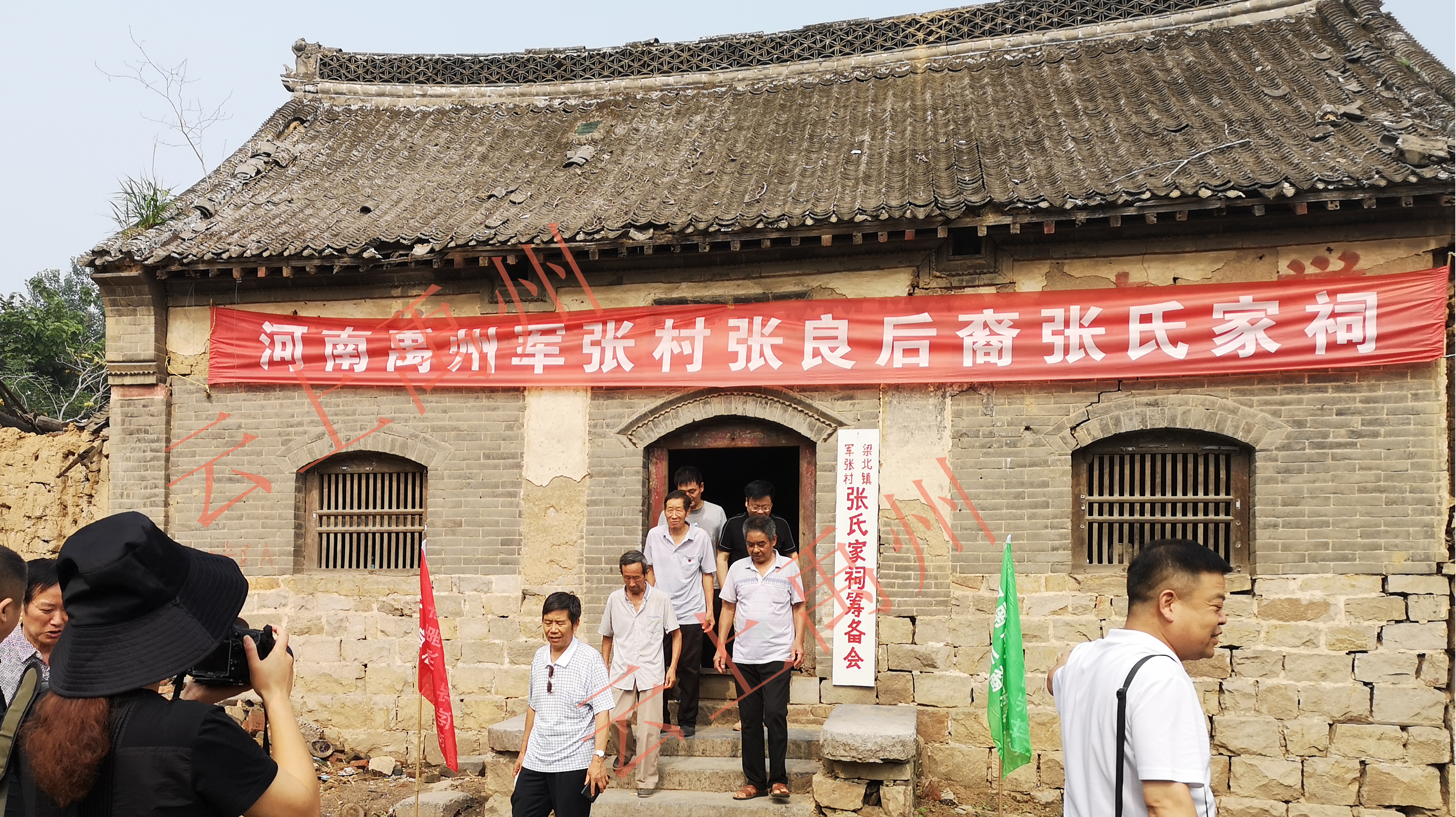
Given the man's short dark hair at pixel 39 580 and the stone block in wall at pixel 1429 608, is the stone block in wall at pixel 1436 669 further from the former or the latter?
the man's short dark hair at pixel 39 580

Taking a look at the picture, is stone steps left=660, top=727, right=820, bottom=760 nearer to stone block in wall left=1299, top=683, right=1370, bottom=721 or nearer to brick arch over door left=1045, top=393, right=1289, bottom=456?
brick arch over door left=1045, top=393, right=1289, bottom=456

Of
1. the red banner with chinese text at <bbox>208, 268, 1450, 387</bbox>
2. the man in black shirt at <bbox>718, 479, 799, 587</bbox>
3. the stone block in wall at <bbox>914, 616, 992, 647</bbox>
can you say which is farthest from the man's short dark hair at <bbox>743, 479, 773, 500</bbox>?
the stone block in wall at <bbox>914, 616, 992, 647</bbox>

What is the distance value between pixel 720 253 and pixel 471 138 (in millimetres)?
4267

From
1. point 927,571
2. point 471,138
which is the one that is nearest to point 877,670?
point 927,571

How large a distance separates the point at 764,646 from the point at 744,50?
7613mm

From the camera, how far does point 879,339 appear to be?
29.2ft

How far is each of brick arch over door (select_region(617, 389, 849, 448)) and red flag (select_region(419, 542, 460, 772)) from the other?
2246mm

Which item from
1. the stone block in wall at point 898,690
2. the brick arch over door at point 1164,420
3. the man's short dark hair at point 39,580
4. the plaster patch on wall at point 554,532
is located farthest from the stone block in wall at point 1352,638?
the man's short dark hair at point 39,580

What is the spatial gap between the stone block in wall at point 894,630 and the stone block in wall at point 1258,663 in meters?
2.39

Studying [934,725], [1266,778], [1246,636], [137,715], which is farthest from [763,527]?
[137,715]

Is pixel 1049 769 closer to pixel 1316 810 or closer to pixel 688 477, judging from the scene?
pixel 1316 810

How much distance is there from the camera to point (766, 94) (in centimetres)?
1212

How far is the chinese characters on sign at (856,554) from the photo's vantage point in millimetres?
8695

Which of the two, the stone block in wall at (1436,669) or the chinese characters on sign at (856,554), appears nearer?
the stone block in wall at (1436,669)
